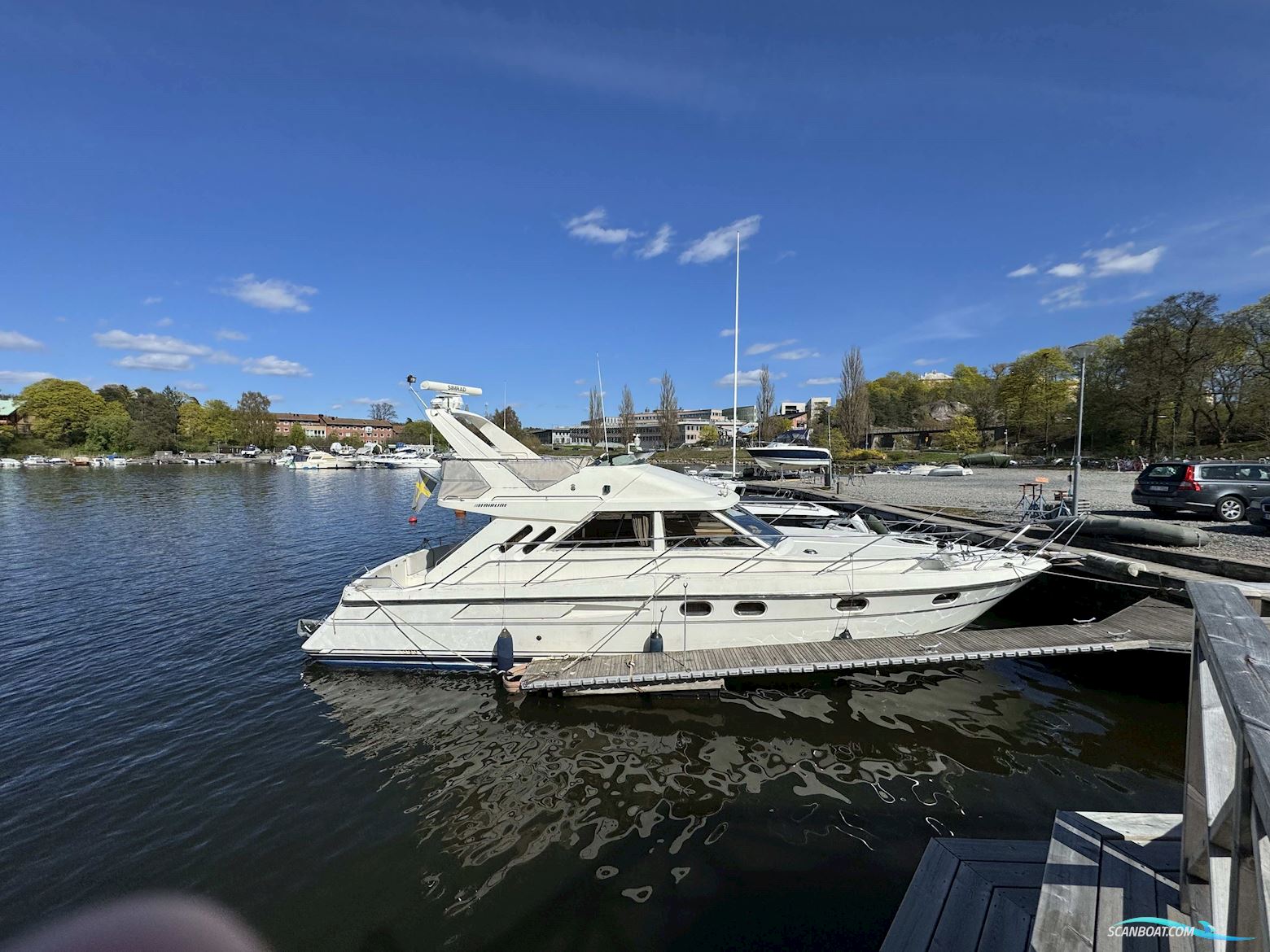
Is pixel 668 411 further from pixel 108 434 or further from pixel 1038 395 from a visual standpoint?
pixel 108 434

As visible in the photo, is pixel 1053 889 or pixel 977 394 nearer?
pixel 1053 889

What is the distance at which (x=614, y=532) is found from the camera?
29.1ft

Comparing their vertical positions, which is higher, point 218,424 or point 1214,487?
point 218,424

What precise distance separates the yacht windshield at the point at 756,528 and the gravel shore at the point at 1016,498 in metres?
8.47

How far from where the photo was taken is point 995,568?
8.59 meters

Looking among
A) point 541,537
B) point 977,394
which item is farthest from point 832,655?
point 977,394

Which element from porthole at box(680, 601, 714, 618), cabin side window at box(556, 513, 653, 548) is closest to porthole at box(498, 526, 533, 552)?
cabin side window at box(556, 513, 653, 548)

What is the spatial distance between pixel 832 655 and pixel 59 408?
387ft

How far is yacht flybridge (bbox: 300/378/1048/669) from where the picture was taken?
834 centimetres

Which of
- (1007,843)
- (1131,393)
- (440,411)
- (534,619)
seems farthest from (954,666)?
(1131,393)

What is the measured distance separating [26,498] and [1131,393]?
75.2 meters

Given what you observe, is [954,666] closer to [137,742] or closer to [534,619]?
[534,619]

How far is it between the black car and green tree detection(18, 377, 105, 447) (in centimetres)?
11714

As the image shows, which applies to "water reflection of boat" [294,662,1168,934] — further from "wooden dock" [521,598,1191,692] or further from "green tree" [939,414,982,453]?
"green tree" [939,414,982,453]
